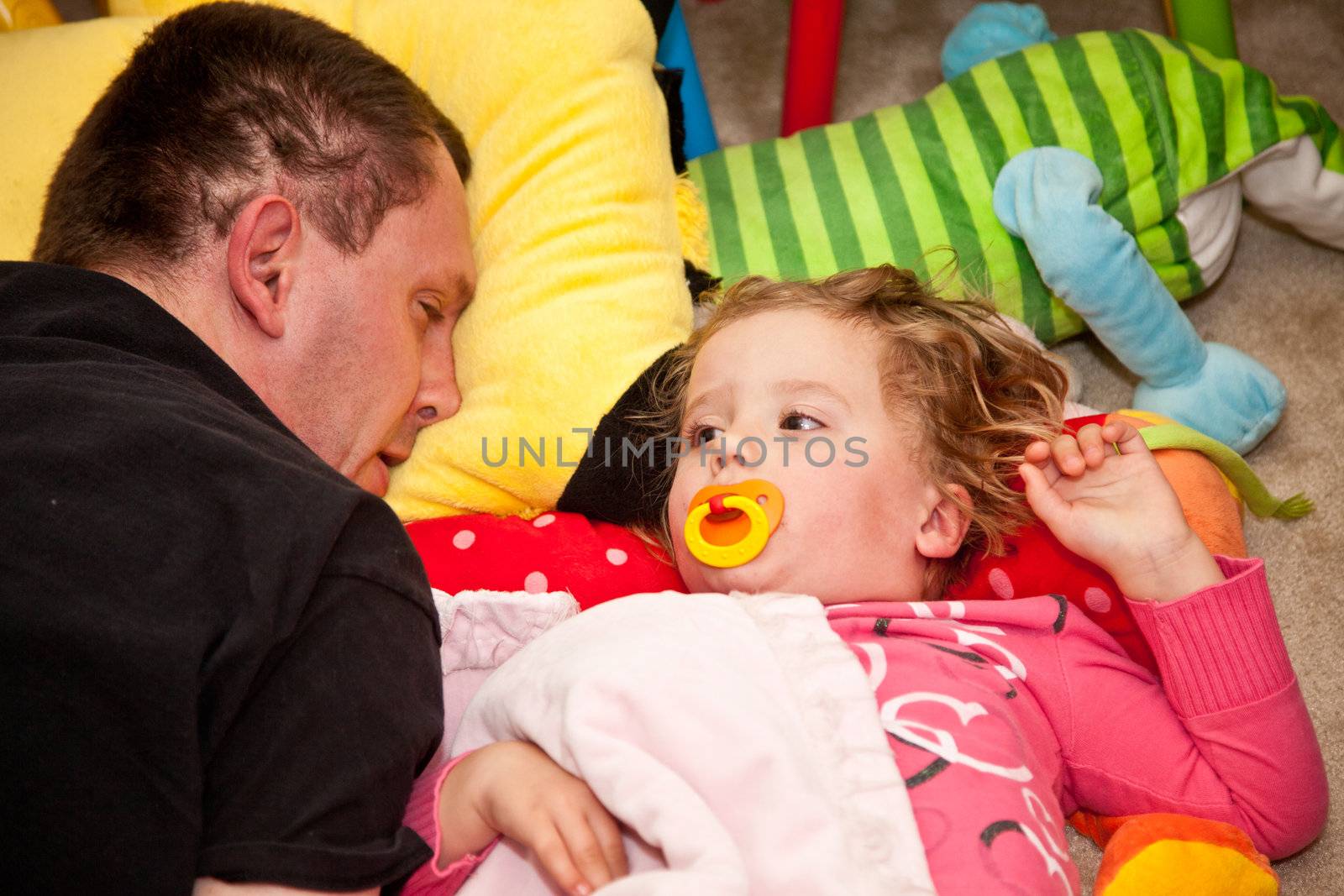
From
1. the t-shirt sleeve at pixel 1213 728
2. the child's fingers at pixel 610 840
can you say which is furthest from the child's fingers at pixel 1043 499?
the child's fingers at pixel 610 840

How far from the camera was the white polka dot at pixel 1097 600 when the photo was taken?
1.02 meters

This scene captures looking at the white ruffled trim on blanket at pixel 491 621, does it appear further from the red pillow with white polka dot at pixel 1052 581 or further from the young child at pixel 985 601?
the red pillow with white polka dot at pixel 1052 581

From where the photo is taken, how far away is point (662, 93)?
1340 mm

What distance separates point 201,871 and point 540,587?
1.50 feet

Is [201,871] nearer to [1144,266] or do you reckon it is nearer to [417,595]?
[417,595]

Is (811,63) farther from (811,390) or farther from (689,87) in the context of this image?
(811,390)

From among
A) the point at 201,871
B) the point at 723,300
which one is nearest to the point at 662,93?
the point at 723,300

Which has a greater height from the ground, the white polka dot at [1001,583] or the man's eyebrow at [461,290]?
the man's eyebrow at [461,290]

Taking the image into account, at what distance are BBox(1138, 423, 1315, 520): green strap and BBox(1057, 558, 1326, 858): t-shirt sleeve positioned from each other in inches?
7.0

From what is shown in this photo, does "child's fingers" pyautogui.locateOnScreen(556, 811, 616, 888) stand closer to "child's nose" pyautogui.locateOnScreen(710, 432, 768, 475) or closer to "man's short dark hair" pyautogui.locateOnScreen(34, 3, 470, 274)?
"child's nose" pyautogui.locateOnScreen(710, 432, 768, 475)

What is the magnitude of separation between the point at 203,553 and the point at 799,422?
51 centimetres

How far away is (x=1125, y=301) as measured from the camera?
1226 millimetres

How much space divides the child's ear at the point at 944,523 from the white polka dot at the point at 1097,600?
0.13 meters

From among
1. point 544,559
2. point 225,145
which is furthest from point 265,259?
point 544,559
